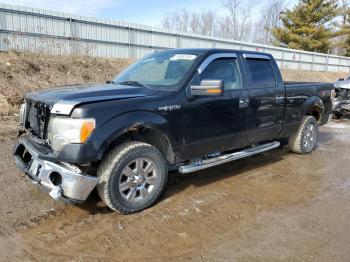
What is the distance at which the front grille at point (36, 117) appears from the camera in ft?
11.6

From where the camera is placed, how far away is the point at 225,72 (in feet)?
15.3

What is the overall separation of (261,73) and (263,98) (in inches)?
18.1

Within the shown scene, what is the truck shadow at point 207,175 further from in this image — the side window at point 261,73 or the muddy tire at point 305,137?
the side window at point 261,73

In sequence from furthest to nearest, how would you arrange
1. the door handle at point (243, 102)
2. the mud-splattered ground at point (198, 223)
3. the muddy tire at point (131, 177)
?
the door handle at point (243, 102)
the muddy tire at point (131, 177)
the mud-splattered ground at point (198, 223)

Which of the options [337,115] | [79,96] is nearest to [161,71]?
[79,96]

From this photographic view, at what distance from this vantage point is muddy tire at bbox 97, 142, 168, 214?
3.46 m

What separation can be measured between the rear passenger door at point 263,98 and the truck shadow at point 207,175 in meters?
0.63

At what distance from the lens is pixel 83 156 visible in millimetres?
3238

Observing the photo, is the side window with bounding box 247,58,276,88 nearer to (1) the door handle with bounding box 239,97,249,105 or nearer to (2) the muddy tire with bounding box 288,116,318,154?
(1) the door handle with bounding box 239,97,249,105

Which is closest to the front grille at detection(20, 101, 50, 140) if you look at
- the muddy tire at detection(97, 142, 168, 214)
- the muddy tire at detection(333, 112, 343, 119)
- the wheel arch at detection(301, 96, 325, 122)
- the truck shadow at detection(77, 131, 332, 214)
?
the muddy tire at detection(97, 142, 168, 214)

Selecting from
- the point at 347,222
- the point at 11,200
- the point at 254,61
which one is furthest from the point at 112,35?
the point at 347,222

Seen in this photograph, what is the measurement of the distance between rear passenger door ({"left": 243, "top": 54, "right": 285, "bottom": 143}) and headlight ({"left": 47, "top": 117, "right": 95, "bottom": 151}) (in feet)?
8.42

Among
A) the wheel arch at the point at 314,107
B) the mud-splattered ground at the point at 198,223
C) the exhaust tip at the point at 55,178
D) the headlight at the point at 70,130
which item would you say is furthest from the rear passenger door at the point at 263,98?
the exhaust tip at the point at 55,178

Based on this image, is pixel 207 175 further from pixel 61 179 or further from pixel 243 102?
pixel 61 179
